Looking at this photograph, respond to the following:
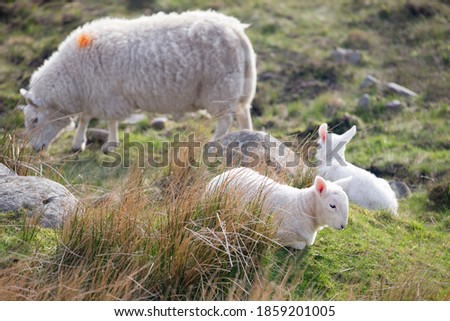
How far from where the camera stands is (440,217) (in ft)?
28.9

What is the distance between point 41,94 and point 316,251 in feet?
20.6

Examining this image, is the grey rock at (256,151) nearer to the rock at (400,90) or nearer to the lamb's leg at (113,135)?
the lamb's leg at (113,135)

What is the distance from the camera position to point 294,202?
22.3 ft

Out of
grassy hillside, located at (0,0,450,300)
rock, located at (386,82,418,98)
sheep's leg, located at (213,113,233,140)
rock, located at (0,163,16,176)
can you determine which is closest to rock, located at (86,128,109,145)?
grassy hillside, located at (0,0,450,300)

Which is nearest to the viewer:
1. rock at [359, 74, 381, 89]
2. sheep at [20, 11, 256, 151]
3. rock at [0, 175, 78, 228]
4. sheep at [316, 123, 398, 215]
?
rock at [0, 175, 78, 228]

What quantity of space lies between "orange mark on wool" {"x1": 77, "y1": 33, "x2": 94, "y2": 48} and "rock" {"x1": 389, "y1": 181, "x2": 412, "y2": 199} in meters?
5.47

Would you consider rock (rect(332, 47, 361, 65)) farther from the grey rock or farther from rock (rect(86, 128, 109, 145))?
the grey rock

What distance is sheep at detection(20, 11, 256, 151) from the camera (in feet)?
35.7

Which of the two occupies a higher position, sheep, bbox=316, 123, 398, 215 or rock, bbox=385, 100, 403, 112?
sheep, bbox=316, 123, 398, 215

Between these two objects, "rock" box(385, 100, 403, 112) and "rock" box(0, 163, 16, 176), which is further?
"rock" box(385, 100, 403, 112)

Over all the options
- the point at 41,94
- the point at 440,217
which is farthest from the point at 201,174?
the point at 41,94

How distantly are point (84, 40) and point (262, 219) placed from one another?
616 cm

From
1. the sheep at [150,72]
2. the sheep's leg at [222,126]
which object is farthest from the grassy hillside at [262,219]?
the sheep's leg at [222,126]
